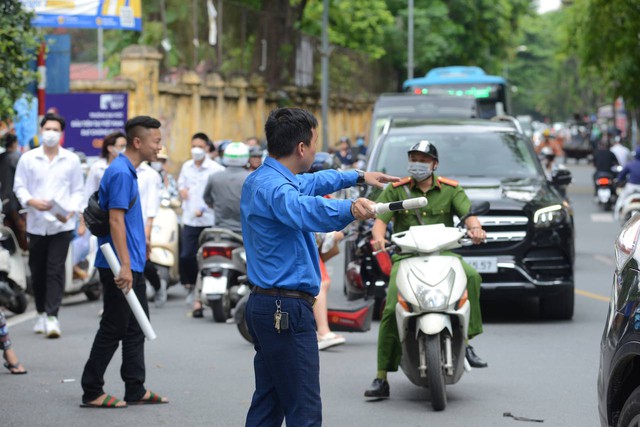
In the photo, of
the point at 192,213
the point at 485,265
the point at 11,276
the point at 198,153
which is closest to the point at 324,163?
the point at 485,265

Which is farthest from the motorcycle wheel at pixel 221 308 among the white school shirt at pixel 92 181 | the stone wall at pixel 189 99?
the stone wall at pixel 189 99

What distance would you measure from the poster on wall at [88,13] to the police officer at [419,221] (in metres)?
11.6

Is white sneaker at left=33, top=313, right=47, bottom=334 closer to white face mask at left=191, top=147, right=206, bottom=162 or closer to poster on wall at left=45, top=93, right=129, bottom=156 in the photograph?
white face mask at left=191, top=147, right=206, bottom=162

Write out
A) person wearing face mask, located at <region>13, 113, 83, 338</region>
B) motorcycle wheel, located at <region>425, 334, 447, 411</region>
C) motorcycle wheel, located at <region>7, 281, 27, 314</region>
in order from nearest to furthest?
motorcycle wheel, located at <region>425, 334, 447, 411</region>
motorcycle wheel, located at <region>7, 281, 27, 314</region>
person wearing face mask, located at <region>13, 113, 83, 338</region>

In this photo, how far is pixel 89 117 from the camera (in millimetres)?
20922

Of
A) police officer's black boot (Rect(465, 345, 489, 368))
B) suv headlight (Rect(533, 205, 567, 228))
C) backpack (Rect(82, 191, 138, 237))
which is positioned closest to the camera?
backpack (Rect(82, 191, 138, 237))

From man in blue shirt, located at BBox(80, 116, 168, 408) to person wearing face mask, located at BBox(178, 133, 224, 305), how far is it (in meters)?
5.97

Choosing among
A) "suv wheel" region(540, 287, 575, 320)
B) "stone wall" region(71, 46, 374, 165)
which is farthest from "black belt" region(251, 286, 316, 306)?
"stone wall" region(71, 46, 374, 165)

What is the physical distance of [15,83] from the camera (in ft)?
48.1

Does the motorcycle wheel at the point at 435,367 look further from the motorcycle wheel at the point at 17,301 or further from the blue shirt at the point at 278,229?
the motorcycle wheel at the point at 17,301

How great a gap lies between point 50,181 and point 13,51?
3.00 m

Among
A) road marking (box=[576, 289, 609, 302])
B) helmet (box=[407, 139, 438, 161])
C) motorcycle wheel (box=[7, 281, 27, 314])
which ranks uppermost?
helmet (box=[407, 139, 438, 161])

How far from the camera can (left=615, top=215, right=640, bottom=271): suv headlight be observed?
17.9ft

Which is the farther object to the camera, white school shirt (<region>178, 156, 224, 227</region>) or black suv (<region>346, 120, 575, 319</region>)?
white school shirt (<region>178, 156, 224, 227</region>)
